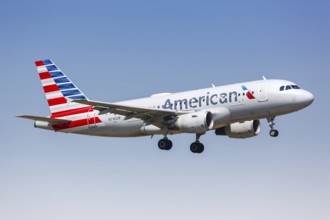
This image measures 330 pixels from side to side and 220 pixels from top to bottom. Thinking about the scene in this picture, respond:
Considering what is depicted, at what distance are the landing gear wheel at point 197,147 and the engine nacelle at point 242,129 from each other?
275 cm

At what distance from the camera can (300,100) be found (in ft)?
167

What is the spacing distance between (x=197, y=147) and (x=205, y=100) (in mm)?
3740

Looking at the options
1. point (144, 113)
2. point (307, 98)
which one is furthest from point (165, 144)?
point (307, 98)

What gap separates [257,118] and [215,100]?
312 cm

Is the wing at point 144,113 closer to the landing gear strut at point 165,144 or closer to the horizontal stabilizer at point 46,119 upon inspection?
the landing gear strut at point 165,144

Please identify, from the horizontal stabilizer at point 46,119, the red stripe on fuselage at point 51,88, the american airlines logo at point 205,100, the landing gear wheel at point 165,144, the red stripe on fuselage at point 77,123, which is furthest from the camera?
the red stripe on fuselage at point 51,88

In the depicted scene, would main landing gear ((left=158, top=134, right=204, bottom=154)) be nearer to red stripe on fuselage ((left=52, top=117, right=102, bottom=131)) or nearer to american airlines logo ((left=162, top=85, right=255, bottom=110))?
american airlines logo ((left=162, top=85, right=255, bottom=110))

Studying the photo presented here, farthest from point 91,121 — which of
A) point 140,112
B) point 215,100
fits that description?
point 215,100

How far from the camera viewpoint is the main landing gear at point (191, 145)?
53.6m

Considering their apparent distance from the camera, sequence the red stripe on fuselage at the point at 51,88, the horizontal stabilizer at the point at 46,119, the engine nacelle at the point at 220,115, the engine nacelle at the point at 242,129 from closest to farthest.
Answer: the engine nacelle at the point at 220,115 < the horizontal stabilizer at the point at 46,119 < the engine nacelle at the point at 242,129 < the red stripe on fuselage at the point at 51,88

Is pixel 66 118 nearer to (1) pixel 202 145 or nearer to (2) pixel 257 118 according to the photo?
(1) pixel 202 145

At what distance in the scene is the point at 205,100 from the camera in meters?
52.7

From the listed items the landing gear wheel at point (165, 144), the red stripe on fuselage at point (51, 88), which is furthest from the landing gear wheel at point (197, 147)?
the red stripe on fuselage at point (51, 88)

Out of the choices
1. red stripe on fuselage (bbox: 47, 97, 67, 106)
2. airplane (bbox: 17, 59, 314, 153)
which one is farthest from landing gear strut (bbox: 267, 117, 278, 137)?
red stripe on fuselage (bbox: 47, 97, 67, 106)
